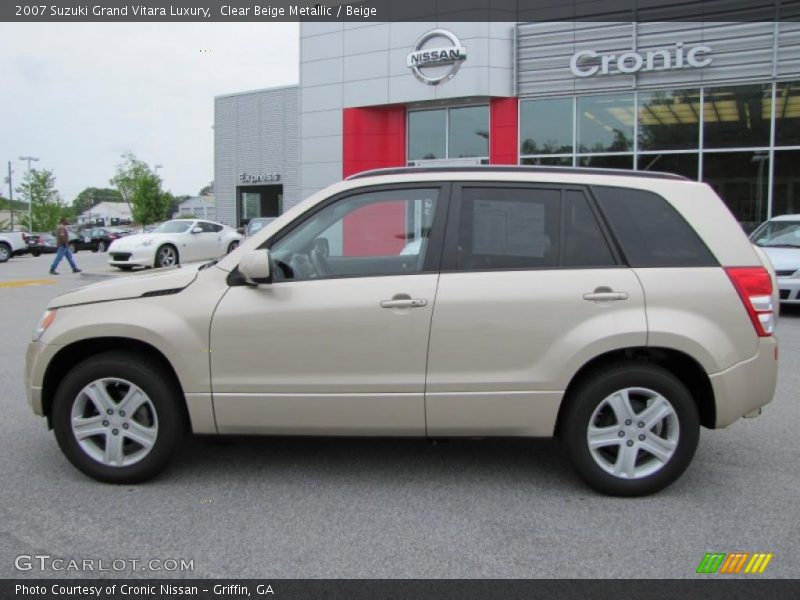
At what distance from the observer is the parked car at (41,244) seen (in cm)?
3716

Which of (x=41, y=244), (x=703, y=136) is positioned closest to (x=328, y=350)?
(x=703, y=136)

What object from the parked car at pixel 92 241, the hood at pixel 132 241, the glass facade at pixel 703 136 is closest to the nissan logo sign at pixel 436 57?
the glass facade at pixel 703 136

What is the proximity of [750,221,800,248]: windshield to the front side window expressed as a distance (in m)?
9.52

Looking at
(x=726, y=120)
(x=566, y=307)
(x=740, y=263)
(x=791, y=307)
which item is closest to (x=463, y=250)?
(x=566, y=307)

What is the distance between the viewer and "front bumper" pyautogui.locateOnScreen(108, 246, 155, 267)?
59.7 feet

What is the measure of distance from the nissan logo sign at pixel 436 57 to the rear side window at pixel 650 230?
53.3 feet

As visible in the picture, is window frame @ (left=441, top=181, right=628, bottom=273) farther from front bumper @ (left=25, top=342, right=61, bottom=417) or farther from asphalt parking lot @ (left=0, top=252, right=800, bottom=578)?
front bumper @ (left=25, top=342, right=61, bottom=417)

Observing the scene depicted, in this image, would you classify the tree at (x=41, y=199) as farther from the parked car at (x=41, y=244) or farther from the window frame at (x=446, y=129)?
the window frame at (x=446, y=129)

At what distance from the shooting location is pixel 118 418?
3.96m

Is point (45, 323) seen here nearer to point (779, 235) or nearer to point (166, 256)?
point (779, 235)

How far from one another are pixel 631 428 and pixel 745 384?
0.67 m

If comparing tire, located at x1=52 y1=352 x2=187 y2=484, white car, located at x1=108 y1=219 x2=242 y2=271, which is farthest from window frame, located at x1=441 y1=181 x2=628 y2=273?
white car, located at x1=108 y1=219 x2=242 y2=271

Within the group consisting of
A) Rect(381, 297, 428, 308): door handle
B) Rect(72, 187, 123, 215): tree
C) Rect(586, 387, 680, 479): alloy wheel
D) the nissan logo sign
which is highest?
Rect(72, 187, 123, 215): tree
